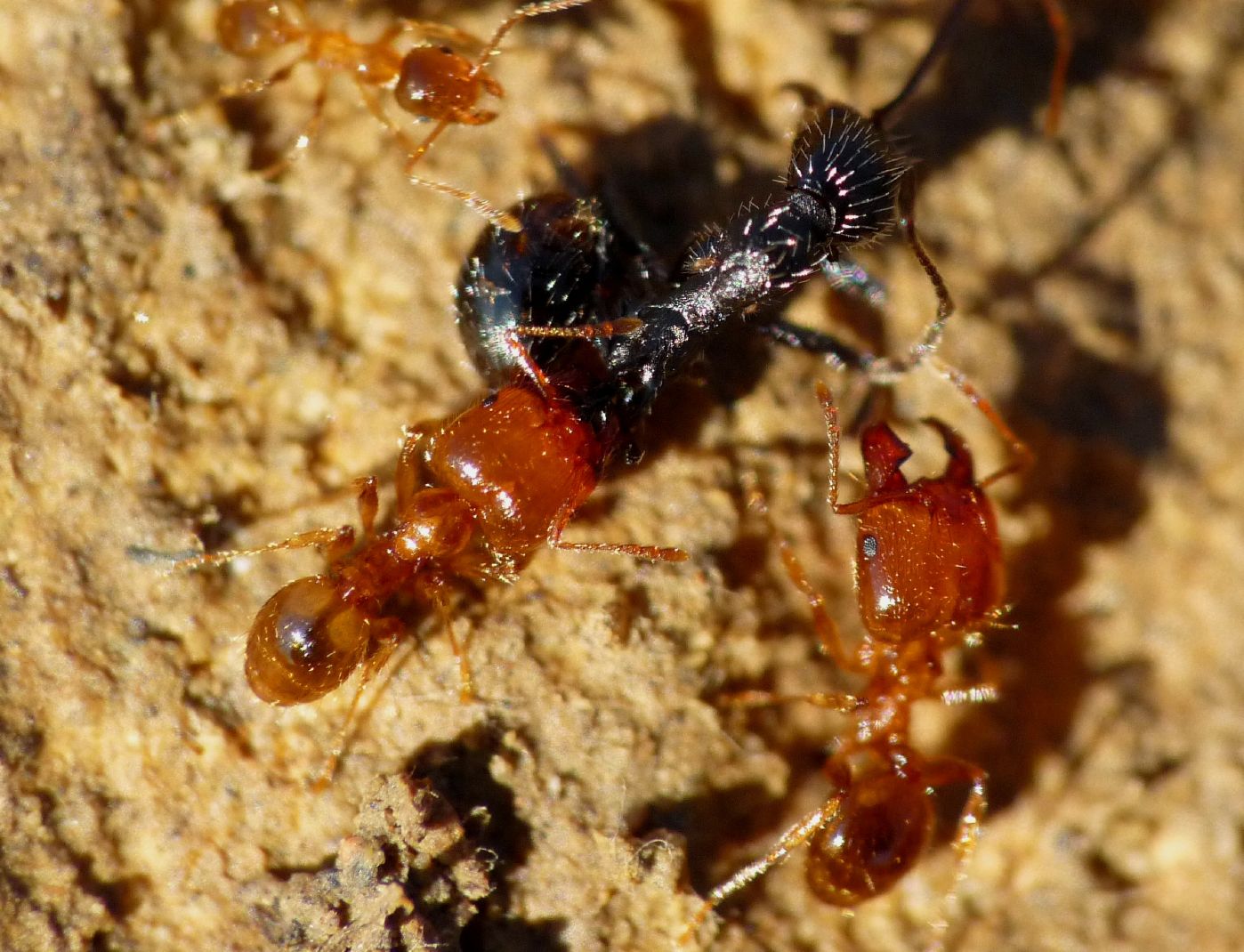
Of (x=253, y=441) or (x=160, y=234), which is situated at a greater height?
(x=160, y=234)

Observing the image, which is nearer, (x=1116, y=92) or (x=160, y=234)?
(x=160, y=234)

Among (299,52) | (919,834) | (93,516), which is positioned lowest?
(919,834)

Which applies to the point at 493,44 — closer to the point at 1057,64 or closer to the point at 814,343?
the point at 814,343

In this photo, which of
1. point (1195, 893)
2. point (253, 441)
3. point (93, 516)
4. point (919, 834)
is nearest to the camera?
point (93, 516)

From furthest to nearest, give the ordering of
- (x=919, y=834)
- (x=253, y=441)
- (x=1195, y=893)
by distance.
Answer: (x=1195, y=893)
(x=919, y=834)
(x=253, y=441)

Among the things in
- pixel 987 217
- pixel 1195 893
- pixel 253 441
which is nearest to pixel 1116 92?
pixel 987 217

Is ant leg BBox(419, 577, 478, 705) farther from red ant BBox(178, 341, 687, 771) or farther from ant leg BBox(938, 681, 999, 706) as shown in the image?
ant leg BBox(938, 681, 999, 706)

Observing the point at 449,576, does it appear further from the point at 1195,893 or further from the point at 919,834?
the point at 1195,893

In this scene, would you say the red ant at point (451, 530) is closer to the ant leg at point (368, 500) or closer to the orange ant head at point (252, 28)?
the ant leg at point (368, 500)
